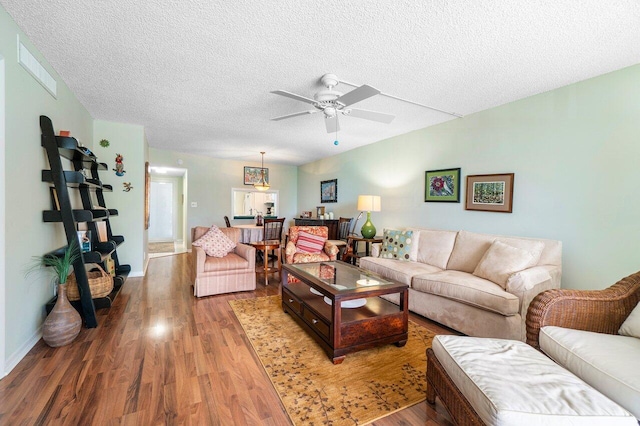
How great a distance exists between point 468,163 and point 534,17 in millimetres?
2074

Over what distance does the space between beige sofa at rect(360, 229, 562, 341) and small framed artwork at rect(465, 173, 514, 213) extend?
0.43 metres

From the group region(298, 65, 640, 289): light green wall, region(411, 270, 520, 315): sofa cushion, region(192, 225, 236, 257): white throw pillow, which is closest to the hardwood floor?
region(411, 270, 520, 315): sofa cushion

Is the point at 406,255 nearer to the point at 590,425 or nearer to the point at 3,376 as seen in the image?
the point at 590,425

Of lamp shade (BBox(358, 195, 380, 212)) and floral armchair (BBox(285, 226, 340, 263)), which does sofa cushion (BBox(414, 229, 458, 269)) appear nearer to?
lamp shade (BBox(358, 195, 380, 212))

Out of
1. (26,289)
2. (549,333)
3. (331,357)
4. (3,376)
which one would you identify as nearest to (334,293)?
(331,357)

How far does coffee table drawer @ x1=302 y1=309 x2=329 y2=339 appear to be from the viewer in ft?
6.98

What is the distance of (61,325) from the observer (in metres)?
2.16

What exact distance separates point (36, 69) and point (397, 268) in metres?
3.84

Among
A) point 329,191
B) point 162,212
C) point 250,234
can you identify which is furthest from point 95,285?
point 162,212

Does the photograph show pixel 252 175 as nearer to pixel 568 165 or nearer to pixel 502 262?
pixel 502 262

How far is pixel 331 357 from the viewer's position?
2.03m

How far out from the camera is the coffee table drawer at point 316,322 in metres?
2.13

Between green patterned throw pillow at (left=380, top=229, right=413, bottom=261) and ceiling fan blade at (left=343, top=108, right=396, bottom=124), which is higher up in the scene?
ceiling fan blade at (left=343, top=108, right=396, bottom=124)

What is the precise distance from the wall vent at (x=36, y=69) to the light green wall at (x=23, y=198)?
4cm
